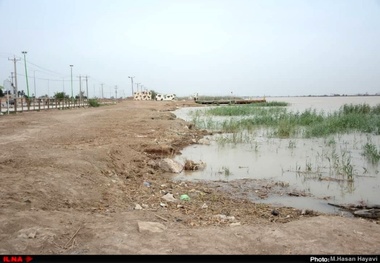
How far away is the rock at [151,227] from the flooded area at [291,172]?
2.93 metres

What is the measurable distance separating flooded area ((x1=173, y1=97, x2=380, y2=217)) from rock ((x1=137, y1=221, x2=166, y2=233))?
2928mm

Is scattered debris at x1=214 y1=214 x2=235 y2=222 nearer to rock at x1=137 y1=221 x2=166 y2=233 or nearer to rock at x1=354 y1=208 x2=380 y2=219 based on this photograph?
rock at x1=137 y1=221 x2=166 y2=233

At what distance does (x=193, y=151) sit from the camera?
40.1 feet

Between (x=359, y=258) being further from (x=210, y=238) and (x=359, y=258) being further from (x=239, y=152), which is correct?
(x=239, y=152)

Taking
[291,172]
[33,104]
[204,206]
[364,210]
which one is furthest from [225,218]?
[33,104]

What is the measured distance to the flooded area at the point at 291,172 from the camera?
673 centimetres

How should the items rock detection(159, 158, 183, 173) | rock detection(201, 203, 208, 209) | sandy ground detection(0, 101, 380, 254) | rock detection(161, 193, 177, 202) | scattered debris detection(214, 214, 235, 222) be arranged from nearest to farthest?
sandy ground detection(0, 101, 380, 254)
scattered debris detection(214, 214, 235, 222)
rock detection(201, 203, 208, 209)
rock detection(161, 193, 177, 202)
rock detection(159, 158, 183, 173)

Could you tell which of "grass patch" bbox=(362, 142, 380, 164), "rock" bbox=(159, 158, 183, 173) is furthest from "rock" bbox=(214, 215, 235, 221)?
"grass patch" bbox=(362, 142, 380, 164)

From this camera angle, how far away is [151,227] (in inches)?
152

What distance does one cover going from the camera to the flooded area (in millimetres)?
6730

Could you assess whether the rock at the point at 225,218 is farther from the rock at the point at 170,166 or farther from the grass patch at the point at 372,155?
the grass patch at the point at 372,155

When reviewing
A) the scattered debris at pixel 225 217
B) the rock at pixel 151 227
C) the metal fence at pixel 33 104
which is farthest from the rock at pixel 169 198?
the metal fence at pixel 33 104

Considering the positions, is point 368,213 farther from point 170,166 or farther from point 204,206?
point 170,166

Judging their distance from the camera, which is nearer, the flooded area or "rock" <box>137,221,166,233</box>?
"rock" <box>137,221,166,233</box>
